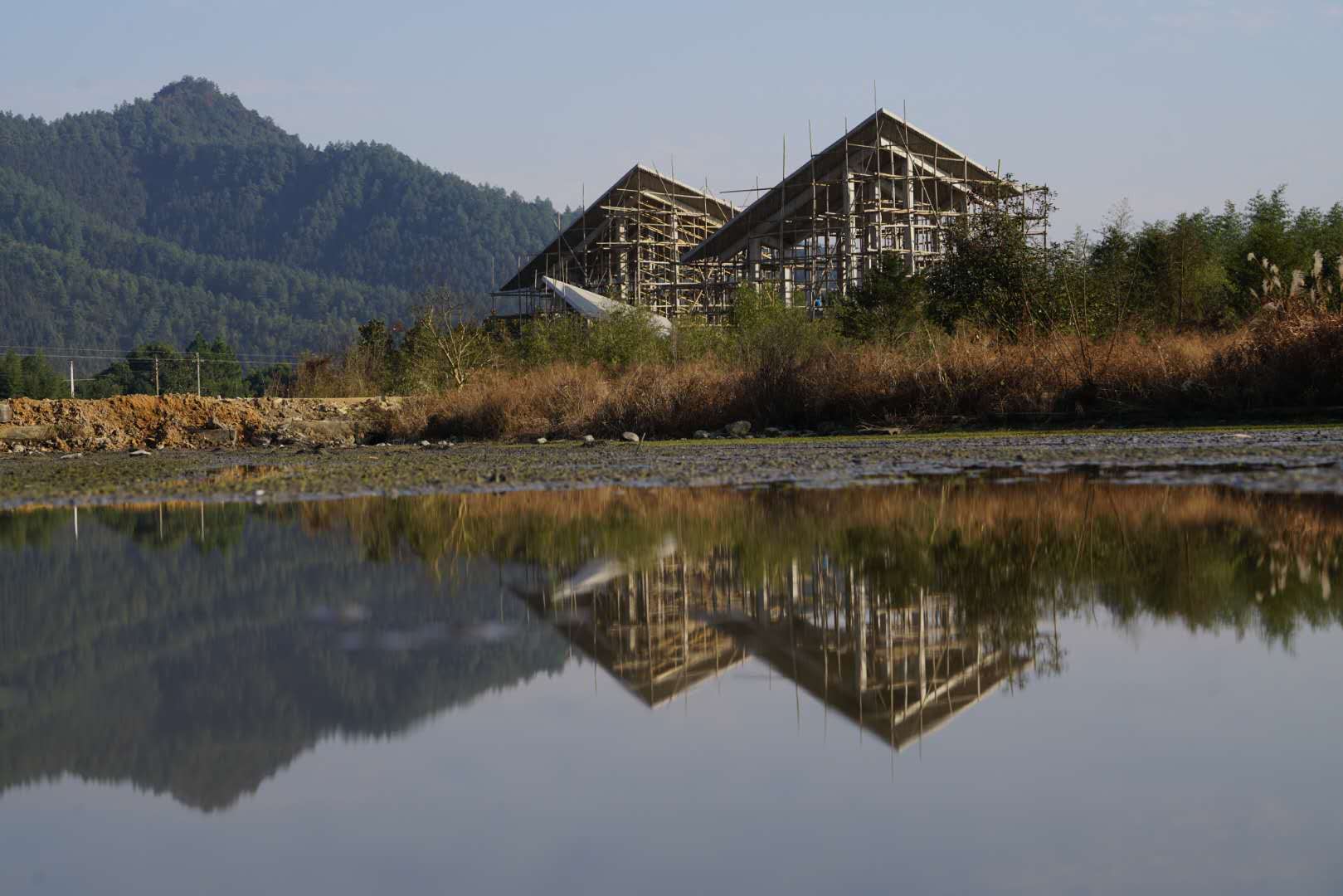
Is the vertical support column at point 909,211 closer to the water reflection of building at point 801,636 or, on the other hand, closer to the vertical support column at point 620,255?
the vertical support column at point 620,255

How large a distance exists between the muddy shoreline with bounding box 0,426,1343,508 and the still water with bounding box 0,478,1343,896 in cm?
513

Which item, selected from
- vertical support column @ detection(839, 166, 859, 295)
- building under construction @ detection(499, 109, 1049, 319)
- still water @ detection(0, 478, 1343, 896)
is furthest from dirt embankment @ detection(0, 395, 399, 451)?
still water @ detection(0, 478, 1343, 896)

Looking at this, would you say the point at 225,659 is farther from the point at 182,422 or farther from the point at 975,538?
the point at 182,422

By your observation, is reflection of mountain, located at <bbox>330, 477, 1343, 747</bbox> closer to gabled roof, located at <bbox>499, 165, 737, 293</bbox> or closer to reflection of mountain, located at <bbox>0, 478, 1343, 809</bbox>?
reflection of mountain, located at <bbox>0, 478, 1343, 809</bbox>

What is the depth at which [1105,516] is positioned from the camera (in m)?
8.27

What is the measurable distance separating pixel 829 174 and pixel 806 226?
3.69 meters

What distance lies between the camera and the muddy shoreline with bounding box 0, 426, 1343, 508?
41.3 feet

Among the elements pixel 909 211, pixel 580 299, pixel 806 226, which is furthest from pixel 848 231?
pixel 580 299

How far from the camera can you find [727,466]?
15.6m

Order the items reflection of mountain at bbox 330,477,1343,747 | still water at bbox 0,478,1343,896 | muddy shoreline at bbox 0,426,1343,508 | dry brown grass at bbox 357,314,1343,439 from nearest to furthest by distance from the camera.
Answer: still water at bbox 0,478,1343,896
reflection of mountain at bbox 330,477,1343,747
muddy shoreline at bbox 0,426,1343,508
dry brown grass at bbox 357,314,1343,439

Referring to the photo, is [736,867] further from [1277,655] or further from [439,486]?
[439,486]

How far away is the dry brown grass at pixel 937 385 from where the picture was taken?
21547mm

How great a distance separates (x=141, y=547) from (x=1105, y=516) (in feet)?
18.7

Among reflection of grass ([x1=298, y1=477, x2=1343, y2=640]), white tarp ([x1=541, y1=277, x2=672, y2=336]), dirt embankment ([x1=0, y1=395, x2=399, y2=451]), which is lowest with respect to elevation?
reflection of grass ([x1=298, y1=477, x2=1343, y2=640])
